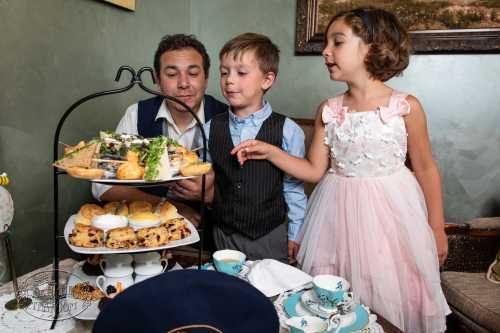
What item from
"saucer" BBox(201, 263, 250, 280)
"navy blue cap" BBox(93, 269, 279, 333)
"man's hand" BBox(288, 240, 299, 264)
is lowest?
"man's hand" BBox(288, 240, 299, 264)

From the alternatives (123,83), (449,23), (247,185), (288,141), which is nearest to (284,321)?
(247,185)

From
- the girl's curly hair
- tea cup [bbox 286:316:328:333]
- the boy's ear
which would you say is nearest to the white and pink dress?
the girl's curly hair

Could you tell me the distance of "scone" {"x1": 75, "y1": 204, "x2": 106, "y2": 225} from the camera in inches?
42.3

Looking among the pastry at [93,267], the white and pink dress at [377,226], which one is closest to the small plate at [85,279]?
the pastry at [93,267]

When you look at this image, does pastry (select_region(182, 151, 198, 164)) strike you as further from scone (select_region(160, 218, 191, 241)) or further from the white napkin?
the white napkin

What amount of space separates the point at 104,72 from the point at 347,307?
1772mm

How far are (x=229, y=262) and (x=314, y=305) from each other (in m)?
0.28

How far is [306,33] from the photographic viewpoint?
9.02ft

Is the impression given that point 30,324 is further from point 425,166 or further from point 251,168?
point 425,166

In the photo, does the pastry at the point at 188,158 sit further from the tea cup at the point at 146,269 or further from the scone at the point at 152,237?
the tea cup at the point at 146,269

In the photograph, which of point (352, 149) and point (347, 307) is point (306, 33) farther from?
point (347, 307)

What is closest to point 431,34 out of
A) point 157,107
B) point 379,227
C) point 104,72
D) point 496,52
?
point 496,52

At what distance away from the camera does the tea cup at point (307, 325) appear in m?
0.90

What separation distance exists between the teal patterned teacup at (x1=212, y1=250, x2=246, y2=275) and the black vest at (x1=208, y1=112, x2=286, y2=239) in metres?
0.39
